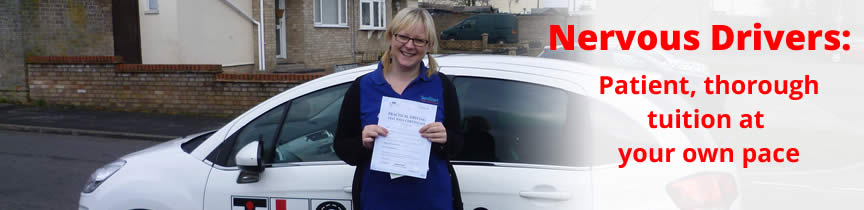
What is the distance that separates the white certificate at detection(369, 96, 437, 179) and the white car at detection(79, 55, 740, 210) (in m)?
0.57

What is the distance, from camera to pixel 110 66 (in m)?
13.8

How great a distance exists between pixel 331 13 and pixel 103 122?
1109cm

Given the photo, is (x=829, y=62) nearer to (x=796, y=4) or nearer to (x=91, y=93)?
(x=796, y=4)

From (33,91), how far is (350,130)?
1383 centimetres

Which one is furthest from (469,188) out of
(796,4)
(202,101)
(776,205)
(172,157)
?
(796,4)

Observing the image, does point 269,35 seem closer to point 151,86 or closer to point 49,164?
point 151,86

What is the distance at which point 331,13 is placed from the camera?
2272cm

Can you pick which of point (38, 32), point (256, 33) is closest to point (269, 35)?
point (256, 33)

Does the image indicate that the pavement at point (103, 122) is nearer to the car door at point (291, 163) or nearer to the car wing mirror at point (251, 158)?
the car door at point (291, 163)

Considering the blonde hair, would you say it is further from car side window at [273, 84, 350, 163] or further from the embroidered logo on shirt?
car side window at [273, 84, 350, 163]

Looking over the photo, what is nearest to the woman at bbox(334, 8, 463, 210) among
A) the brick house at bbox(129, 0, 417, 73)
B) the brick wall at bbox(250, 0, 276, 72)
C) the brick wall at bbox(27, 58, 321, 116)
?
the brick wall at bbox(27, 58, 321, 116)

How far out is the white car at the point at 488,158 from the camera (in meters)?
2.97

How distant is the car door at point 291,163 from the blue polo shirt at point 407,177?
0.52 metres

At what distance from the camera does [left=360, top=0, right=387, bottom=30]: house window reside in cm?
2486
